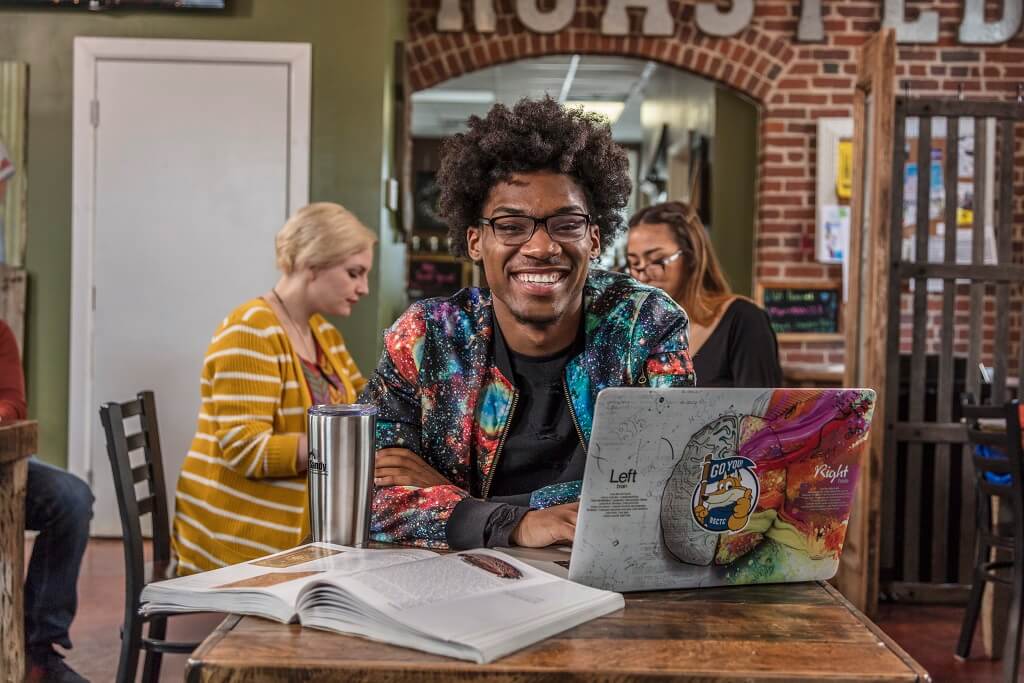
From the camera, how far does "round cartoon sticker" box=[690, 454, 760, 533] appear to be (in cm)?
117

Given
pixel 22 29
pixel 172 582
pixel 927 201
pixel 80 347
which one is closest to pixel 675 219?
pixel 927 201

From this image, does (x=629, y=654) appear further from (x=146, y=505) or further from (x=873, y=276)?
(x=873, y=276)

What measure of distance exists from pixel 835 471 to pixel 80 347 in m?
4.31

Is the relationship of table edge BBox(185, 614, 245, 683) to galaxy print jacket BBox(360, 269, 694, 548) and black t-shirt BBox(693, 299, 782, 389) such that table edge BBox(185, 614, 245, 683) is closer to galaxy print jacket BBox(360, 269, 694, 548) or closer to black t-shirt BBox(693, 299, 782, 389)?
galaxy print jacket BBox(360, 269, 694, 548)

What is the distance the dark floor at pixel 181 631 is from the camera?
3084mm

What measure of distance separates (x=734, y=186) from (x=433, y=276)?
15.3 feet

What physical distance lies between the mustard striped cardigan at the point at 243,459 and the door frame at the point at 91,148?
2179mm

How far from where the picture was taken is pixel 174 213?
4.86 metres

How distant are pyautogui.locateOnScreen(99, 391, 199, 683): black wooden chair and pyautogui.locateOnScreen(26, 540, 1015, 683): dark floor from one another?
0.58 metres

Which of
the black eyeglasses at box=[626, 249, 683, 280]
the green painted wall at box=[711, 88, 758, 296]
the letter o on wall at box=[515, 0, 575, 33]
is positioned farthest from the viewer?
the green painted wall at box=[711, 88, 758, 296]

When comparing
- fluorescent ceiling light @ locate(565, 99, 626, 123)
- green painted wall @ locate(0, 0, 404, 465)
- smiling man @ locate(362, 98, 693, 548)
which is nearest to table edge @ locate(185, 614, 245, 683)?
smiling man @ locate(362, 98, 693, 548)

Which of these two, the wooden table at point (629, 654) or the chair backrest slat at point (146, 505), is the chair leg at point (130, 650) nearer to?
the chair backrest slat at point (146, 505)

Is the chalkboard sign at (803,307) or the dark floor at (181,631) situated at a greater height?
the chalkboard sign at (803,307)

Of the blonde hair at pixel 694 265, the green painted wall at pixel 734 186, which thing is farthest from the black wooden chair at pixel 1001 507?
the green painted wall at pixel 734 186
